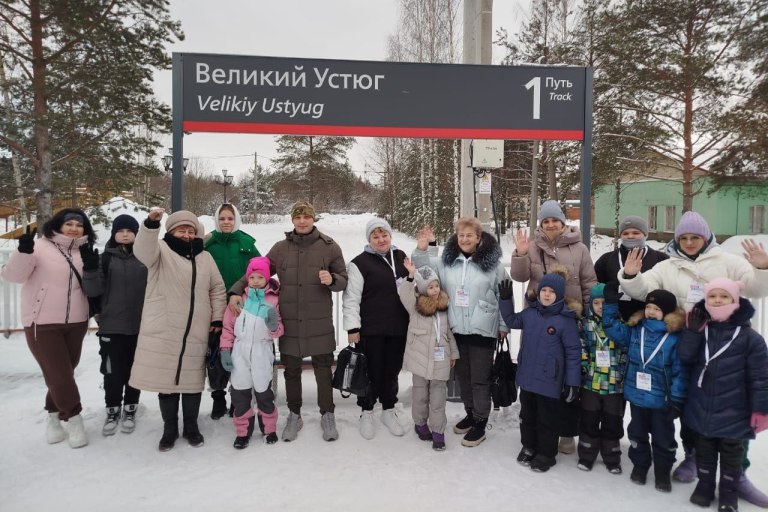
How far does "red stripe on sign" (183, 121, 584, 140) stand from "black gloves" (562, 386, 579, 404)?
2256 millimetres

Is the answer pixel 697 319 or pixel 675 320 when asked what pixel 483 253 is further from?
pixel 697 319

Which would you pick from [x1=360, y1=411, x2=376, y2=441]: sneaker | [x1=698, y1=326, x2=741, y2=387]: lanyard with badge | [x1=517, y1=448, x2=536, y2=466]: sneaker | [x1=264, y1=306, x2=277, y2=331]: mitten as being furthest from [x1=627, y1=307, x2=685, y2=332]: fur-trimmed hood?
[x1=264, y1=306, x2=277, y2=331]: mitten

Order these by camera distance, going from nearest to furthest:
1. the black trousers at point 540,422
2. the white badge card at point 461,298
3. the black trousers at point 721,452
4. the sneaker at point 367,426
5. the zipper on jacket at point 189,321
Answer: the black trousers at point 721,452 < the black trousers at point 540,422 < the zipper on jacket at point 189,321 < the white badge card at point 461,298 < the sneaker at point 367,426

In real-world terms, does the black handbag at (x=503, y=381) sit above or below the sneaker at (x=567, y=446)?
above

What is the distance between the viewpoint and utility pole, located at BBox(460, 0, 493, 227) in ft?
18.7

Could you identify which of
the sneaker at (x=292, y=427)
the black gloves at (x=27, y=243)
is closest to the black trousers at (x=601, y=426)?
the sneaker at (x=292, y=427)

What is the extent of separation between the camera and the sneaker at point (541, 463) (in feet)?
11.3

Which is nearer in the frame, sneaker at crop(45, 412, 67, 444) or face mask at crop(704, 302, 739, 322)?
face mask at crop(704, 302, 739, 322)

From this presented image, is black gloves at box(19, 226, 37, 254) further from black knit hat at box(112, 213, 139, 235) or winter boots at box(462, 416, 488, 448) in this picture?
winter boots at box(462, 416, 488, 448)

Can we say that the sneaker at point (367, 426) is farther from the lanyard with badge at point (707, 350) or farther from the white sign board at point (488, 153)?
the white sign board at point (488, 153)

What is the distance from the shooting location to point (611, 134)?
590 inches

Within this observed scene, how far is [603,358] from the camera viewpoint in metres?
3.34

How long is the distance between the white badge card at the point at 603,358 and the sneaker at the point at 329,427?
214 centimetres

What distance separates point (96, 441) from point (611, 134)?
15.6 meters
